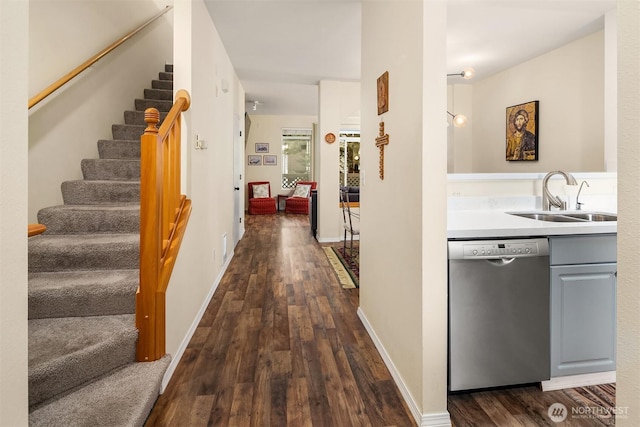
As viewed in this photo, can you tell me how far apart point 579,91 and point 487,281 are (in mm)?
3739

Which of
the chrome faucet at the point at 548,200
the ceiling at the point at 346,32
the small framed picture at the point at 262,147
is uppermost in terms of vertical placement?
the ceiling at the point at 346,32

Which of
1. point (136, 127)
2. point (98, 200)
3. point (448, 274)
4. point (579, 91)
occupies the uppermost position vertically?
point (579, 91)

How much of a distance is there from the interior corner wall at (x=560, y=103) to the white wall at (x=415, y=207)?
3198mm

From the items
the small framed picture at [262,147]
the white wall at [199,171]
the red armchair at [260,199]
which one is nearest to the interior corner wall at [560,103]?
the white wall at [199,171]

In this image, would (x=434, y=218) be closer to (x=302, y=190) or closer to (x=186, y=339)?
(x=186, y=339)

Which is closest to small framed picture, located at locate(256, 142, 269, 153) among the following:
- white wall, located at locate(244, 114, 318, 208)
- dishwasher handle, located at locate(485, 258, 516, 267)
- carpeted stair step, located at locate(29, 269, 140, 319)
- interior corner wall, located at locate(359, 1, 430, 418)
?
white wall, located at locate(244, 114, 318, 208)

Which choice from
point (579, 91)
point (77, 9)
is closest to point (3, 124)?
point (77, 9)

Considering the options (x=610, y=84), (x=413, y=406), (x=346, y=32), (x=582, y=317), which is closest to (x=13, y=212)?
(x=413, y=406)

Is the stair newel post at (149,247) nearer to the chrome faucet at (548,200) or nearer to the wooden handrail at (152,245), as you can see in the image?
Answer: the wooden handrail at (152,245)

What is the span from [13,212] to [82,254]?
1653 millimetres

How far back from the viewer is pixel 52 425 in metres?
1.31

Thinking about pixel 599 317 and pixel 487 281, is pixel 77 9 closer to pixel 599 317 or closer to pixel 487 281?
pixel 487 281

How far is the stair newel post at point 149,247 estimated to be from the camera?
5.77 feet

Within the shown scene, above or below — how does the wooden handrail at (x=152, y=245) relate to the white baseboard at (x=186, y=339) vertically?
above
